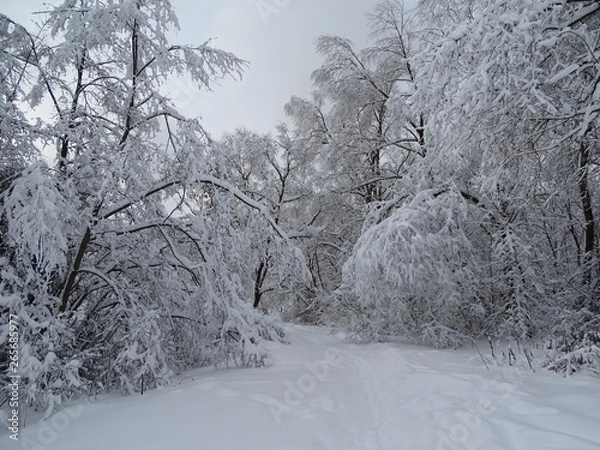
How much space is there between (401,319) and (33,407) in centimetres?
723

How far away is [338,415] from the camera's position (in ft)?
12.4

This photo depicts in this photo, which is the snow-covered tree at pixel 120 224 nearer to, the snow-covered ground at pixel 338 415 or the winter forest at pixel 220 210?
the winter forest at pixel 220 210

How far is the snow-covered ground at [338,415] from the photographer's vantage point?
2877 millimetres

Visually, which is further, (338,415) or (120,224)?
(120,224)

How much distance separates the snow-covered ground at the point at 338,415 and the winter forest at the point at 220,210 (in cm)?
55

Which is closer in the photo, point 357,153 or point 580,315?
point 580,315

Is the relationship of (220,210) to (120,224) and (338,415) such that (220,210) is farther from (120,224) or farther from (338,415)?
(338,415)

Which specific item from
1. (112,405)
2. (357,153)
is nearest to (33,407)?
(112,405)

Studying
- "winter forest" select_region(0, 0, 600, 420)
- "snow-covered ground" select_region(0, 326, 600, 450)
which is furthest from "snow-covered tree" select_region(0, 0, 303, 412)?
"snow-covered ground" select_region(0, 326, 600, 450)

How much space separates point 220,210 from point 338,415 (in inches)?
119

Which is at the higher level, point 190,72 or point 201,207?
point 190,72

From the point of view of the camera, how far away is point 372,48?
1153cm

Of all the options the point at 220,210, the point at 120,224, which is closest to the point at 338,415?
the point at 220,210

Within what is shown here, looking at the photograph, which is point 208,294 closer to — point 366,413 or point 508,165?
point 366,413
